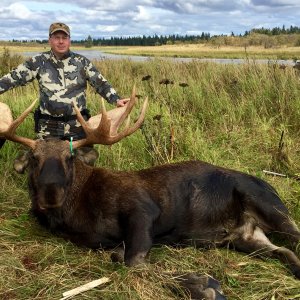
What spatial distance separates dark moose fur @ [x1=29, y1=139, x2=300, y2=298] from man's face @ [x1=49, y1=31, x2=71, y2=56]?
2170 millimetres

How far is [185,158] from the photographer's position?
723 centimetres

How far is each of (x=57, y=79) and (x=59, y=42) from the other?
19.6 inches

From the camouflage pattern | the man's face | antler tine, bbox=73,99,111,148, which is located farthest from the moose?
the man's face

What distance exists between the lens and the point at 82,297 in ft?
12.2

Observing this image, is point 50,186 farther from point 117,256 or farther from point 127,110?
point 127,110

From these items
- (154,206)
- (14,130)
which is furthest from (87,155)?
(154,206)

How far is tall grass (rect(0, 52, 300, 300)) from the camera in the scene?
3.97 m

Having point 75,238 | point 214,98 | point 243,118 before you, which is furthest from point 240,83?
point 75,238

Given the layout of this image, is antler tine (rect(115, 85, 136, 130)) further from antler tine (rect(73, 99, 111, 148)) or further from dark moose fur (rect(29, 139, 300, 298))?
dark moose fur (rect(29, 139, 300, 298))

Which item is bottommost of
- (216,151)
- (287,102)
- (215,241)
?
(215,241)

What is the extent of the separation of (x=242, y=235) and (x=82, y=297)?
202 centimetres

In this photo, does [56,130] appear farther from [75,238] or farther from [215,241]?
[215,241]

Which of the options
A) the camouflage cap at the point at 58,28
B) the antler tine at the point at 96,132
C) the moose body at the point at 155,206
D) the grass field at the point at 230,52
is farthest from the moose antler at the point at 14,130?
the grass field at the point at 230,52

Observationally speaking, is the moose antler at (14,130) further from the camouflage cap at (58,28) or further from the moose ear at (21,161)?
the camouflage cap at (58,28)
